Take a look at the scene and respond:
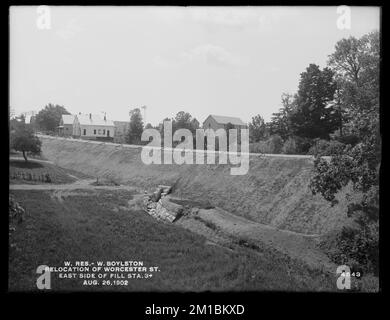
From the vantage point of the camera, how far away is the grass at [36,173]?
254 inches

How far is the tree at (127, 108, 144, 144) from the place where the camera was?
6.78 meters

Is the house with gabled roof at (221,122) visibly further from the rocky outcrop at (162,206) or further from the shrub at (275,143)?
the rocky outcrop at (162,206)

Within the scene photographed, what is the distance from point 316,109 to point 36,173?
541 centimetres

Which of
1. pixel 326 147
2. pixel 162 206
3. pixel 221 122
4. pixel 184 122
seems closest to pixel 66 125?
pixel 184 122

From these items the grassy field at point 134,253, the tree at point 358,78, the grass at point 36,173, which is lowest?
the grassy field at point 134,253

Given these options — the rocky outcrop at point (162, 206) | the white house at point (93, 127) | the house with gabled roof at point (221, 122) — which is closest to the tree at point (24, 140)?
the white house at point (93, 127)

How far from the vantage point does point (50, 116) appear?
6680mm

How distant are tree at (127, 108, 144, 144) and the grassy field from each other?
149cm

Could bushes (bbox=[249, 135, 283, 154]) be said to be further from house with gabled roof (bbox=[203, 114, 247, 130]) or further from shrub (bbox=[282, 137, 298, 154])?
house with gabled roof (bbox=[203, 114, 247, 130])

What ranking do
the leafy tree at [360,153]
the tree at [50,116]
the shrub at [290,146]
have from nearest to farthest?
the leafy tree at [360,153]
the tree at [50,116]
the shrub at [290,146]

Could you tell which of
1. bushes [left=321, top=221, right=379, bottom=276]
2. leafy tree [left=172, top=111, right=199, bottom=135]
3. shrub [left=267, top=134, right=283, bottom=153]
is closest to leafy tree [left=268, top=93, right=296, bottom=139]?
shrub [left=267, top=134, right=283, bottom=153]

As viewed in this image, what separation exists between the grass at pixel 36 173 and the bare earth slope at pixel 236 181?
16 centimetres

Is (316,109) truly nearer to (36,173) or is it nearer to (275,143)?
(275,143)
